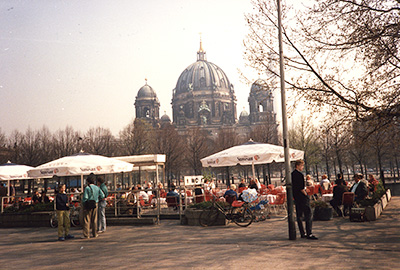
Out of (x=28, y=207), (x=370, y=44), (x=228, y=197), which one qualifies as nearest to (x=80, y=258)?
(x=228, y=197)

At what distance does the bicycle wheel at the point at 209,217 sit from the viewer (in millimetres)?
12500

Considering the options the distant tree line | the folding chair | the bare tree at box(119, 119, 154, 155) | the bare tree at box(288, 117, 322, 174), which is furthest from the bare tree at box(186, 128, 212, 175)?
the folding chair

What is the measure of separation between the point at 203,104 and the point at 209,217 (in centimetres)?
12564

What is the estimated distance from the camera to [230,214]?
12.3 metres

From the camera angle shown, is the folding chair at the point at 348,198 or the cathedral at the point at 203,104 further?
the cathedral at the point at 203,104

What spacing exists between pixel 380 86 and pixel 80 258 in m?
10.5

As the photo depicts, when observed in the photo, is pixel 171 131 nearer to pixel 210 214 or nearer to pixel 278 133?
pixel 278 133

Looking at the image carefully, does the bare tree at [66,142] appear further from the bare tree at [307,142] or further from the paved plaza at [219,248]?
the paved plaza at [219,248]

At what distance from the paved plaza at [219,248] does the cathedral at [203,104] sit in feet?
376

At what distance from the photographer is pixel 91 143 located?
55.6 metres

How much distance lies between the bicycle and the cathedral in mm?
113501

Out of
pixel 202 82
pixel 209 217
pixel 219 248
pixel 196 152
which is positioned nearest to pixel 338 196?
pixel 209 217

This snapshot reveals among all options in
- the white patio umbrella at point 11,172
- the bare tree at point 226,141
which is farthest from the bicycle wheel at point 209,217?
the bare tree at point 226,141

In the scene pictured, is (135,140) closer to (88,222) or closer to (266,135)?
(266,135)
